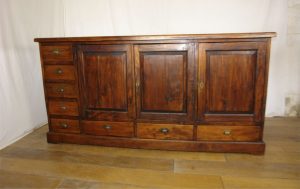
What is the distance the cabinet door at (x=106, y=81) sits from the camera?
66.8 inches

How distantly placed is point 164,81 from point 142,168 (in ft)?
2.19

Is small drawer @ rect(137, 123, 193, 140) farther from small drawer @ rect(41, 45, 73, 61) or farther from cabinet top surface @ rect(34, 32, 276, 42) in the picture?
small drawer @ rect(41, 45, 73, 61)

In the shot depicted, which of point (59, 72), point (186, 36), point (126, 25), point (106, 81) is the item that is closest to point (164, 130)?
point (106, 81)

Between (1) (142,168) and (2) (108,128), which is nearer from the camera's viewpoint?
(1) (142,168)

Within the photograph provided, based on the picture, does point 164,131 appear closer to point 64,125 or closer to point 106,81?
point 106,81

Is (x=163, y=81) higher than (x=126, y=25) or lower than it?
lower

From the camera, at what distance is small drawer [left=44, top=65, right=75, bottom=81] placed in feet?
5.89

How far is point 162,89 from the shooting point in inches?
66.7

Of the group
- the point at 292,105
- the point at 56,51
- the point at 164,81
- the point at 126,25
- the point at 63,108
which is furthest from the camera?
the point at 292,105

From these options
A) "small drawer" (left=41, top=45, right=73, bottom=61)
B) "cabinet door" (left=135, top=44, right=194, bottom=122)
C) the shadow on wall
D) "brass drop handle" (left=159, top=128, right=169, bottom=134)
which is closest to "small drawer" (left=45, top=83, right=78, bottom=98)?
"small drawer" (left=41, top=45, right=73, bottom=61)

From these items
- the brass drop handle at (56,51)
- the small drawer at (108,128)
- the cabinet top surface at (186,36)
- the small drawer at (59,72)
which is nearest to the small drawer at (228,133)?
the small drawer at (108,128)

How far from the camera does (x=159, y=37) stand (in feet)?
5.16

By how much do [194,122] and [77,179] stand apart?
3.10 ft

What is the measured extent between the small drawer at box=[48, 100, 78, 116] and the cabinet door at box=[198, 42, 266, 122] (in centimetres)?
106
